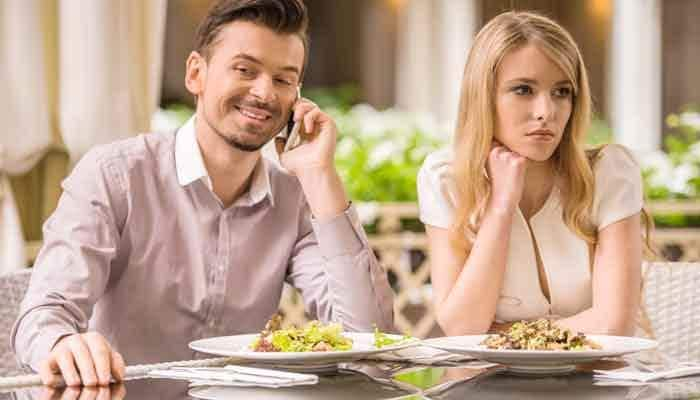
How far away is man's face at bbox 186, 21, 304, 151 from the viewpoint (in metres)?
2.07

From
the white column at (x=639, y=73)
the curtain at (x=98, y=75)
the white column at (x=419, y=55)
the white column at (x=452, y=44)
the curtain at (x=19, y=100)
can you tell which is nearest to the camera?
the curtain at (x=19, y=100)

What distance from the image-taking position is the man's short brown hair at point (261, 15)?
2.09m

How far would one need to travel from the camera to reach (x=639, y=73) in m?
7.96

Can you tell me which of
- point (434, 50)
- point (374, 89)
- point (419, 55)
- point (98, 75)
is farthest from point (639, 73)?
point (98, 75)

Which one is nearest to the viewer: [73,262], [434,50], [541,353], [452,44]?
[541,353]

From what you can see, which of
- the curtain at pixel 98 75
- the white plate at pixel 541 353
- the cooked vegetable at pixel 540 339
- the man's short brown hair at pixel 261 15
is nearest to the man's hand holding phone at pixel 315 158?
the man's short brown hair at pixel 261 15

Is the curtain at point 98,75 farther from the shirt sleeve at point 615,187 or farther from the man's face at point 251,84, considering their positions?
the shirt sleeve at point 615,187

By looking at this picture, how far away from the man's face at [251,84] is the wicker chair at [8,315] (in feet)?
1.59

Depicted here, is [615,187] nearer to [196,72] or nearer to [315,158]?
[315,158]

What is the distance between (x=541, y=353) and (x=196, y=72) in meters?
1.05

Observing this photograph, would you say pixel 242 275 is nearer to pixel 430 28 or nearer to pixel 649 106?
pixel 649 106

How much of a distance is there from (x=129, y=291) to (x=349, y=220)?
17.5 inches

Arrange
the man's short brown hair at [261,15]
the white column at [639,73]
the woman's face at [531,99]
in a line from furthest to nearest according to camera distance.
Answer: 1. the white column at [639,73]
2. the woman's face at [531,99]
3. the man's short brown hair at [261,15]

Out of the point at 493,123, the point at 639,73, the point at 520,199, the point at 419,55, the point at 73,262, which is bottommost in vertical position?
the point at 73,262
